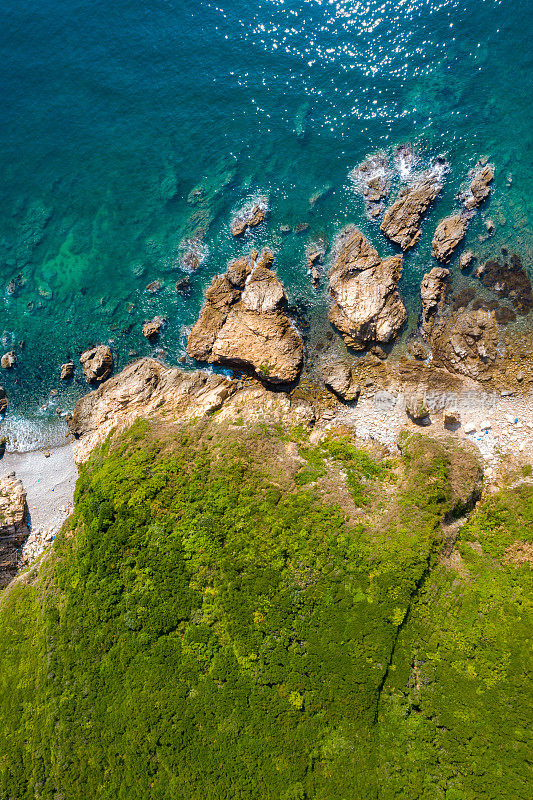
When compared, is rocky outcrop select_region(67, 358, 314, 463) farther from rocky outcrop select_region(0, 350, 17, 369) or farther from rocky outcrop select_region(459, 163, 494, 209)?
rocky outcrop select_region(459, 163, 494, 209)

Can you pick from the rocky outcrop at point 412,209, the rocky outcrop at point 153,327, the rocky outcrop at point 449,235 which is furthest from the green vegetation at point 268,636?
the rocky outcrop at point 412,209

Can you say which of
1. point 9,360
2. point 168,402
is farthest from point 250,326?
point 9,360

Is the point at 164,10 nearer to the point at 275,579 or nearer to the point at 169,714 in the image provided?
the point at 275,579

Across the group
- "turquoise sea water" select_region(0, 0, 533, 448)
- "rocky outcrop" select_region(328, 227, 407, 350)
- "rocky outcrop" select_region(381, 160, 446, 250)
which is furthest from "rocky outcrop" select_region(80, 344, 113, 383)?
"rocky outcrop" select_region(381, 160, 446, 250)

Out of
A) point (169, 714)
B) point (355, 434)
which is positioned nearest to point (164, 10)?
point (355, 434)

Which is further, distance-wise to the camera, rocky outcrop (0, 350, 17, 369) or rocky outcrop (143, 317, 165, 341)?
rocky outcrop (0, 350, 17, 369)

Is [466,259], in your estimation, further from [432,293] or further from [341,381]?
[341,381]
